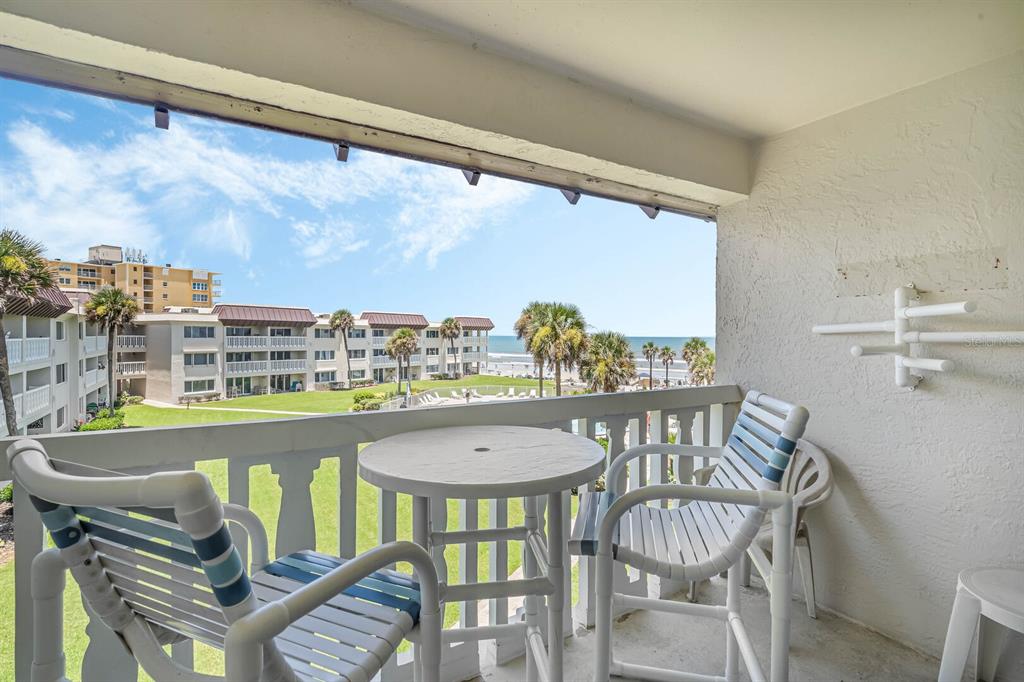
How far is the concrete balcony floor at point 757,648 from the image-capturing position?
177cm

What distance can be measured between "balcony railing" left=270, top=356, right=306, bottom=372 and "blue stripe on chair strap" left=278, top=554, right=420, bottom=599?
0.64 m

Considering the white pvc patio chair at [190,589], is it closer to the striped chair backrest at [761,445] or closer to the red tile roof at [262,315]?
the red tile roof at [262,315]

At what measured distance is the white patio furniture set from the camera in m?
0.66

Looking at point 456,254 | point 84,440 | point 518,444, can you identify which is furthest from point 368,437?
point 456,254

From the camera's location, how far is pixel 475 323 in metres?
2.06

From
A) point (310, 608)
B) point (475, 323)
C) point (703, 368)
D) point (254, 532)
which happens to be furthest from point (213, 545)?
point (703, 368)

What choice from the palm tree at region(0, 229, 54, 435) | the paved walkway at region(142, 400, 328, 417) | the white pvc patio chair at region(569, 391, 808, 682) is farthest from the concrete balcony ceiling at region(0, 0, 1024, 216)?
the white pvc patio chair at region(569, 391, 808, 682)

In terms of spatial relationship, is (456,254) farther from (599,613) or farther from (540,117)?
(599,613)

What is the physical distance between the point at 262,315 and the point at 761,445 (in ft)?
5.64

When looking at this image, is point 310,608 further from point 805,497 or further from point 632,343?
point 805,497

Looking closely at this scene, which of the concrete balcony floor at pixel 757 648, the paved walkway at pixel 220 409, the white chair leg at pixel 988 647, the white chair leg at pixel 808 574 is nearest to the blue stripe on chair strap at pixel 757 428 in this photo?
the white chair leg at pixel 808 574

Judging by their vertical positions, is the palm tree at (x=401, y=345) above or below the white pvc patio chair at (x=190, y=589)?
above

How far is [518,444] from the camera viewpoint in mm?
1438

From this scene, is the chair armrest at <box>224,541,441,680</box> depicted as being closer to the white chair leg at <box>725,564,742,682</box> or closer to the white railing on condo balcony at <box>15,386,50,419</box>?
the white railing on condo balcony at <box>15,386,50,419</box>
